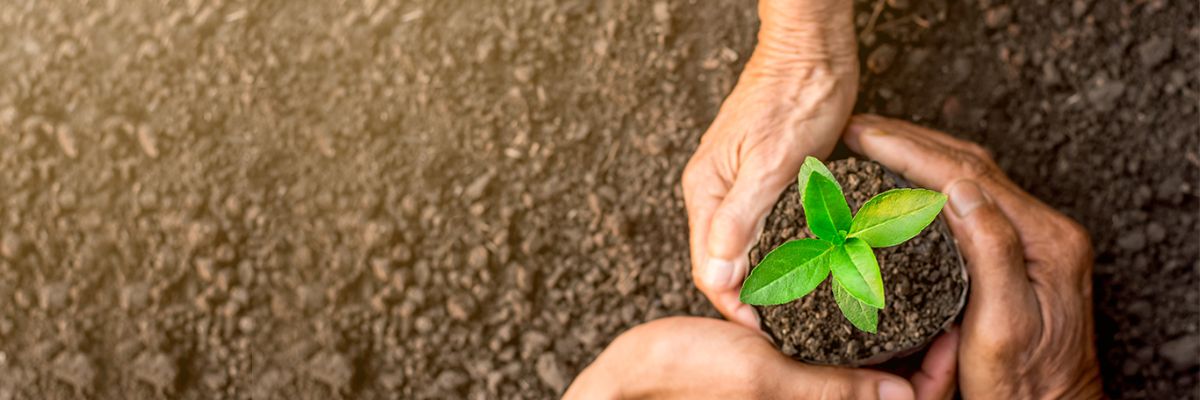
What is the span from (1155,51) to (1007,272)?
611 mm

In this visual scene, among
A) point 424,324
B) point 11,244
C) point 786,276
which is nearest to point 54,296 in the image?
point 11,244

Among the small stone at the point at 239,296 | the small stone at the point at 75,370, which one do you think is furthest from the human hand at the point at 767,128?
the small stone at the point at 75,370

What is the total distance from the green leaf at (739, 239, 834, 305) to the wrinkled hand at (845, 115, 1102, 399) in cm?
47

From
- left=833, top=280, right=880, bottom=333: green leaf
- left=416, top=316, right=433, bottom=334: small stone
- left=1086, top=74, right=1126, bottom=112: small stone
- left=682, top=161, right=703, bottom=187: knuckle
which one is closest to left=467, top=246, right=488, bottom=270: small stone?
left=416, top=316, right=433, bottom=334: small stone

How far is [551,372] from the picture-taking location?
5.91 feet

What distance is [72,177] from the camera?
1.89 m

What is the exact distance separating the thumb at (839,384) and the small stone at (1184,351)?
576mm

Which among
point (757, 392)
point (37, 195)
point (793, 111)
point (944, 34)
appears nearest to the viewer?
point (757, 392)

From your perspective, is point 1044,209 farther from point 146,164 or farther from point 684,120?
point 146,164

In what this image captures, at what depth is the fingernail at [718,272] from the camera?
1.43m

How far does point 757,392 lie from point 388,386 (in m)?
0.74

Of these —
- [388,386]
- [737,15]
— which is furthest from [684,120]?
[388,386]

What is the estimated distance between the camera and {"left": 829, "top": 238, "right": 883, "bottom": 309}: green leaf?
40.6 inches

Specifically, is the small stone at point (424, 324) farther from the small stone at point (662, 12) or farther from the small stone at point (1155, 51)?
the small stone at point (1155, 51)
